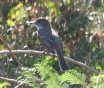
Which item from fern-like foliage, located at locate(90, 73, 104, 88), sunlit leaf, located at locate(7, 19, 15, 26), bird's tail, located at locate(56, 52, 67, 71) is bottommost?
bird's tail, located at locate(56, 52, 67, 71)

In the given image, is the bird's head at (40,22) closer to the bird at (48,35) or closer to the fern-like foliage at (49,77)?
the bird at (48,35)

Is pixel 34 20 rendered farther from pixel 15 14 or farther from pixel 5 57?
pixel 5 57

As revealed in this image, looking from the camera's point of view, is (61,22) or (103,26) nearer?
(103,26)

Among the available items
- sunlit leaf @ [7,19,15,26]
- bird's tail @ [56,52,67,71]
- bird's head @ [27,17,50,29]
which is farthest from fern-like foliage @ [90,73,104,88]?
sunlit leaf @ [7,19,15,26]

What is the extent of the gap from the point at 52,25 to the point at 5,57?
1.06 meters

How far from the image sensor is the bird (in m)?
5.53

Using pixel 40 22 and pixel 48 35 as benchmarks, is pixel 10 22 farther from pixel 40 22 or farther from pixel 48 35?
pixel 48 35

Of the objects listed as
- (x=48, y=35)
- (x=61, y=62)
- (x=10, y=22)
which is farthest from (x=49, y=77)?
(x=10, y=22)

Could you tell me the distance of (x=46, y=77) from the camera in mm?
1861

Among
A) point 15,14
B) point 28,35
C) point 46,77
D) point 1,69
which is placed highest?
point 46,77

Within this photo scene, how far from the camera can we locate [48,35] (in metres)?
6.13

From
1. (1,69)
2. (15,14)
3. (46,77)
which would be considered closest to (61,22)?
(15,14)

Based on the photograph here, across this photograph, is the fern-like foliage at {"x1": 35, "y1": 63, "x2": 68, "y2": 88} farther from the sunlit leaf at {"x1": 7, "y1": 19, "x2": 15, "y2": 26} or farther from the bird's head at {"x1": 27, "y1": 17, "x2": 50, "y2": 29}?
the sunlit leaf at {"x1": 7, "y1": 19, "x2": 15, "y2": 26}

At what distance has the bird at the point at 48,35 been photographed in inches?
218
